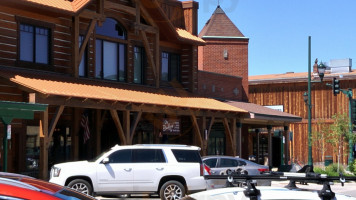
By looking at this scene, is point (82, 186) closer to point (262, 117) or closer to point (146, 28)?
point (146, 28)

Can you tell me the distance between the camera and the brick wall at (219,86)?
37.2m

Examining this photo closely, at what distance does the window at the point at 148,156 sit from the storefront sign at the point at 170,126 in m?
8.92

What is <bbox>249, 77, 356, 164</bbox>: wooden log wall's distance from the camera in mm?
55156

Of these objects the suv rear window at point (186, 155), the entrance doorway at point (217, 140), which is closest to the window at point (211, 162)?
the suv rear window at point (186, 155)

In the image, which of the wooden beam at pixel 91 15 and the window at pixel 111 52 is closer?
the wooden beam at pixel 91 15

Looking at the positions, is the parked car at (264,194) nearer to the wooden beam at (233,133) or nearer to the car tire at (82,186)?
the car tire at (82,186)

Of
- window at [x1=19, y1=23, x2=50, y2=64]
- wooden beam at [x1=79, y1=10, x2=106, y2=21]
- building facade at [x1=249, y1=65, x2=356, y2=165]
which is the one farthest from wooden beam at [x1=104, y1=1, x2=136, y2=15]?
building facade at [x1=249, y1=65, x2=356, y2=165]

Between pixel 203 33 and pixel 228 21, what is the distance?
208 centimetres

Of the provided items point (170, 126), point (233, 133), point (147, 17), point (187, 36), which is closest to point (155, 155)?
point (170, 126)

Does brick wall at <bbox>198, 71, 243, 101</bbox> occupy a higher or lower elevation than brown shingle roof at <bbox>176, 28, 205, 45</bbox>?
lower

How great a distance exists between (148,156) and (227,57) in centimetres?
2619

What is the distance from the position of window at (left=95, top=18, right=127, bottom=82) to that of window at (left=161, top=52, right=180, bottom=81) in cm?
359

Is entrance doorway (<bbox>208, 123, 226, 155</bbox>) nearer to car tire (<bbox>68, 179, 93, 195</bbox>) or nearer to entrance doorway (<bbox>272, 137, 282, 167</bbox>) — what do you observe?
entrance doorway (<bbox>272, 137, 282, 167</bbox>)

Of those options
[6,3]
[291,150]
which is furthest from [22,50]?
[291,150]
